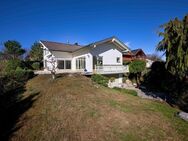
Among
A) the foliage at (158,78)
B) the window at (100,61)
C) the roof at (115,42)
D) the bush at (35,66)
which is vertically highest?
the roof at (115,42)

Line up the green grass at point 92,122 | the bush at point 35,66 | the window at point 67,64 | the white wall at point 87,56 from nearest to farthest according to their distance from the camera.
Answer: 1. the green grass at point 92,122
2. the white wall at point 87,56
3. the window at point 67,64
4. the bush at point 35,66

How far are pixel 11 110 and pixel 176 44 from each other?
1313 centimetres

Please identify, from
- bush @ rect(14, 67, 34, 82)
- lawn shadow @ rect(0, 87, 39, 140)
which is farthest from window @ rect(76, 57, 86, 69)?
lawn shadow @ rect(0, 87, 39, 140)

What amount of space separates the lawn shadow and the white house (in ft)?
31.8

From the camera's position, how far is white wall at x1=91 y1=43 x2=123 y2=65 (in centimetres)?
2332

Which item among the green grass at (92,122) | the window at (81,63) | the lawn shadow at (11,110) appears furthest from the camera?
the window at (81,63)

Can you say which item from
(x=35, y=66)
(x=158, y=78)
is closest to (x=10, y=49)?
(x=35, y=66)

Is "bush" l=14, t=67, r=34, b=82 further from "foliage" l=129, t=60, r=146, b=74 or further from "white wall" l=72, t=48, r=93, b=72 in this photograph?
"foliage" l=129, t=60, r=146, b=74

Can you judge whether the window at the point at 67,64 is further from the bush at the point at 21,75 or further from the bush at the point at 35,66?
the bush at the point at 35,66

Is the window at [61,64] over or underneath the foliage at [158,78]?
over

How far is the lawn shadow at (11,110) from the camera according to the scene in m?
8.10

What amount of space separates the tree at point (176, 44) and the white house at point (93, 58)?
33.2ft

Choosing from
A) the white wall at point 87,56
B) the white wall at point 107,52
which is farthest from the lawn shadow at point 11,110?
the white wall at point 107,52

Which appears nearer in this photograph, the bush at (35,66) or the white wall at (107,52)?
the white wall at (107,52)
